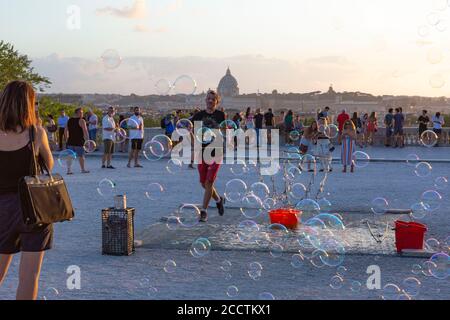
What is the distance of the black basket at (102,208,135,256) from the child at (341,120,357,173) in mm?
9783

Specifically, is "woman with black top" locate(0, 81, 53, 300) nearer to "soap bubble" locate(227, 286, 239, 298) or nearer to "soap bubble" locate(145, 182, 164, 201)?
"soap bubble" locate(227, 286, 239, 298)

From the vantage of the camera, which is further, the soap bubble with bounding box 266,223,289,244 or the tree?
the tree

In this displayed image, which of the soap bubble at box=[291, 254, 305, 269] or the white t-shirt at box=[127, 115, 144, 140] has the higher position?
the white t-shirt at box=[127, 115, 144, 140]

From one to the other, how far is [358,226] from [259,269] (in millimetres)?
2879

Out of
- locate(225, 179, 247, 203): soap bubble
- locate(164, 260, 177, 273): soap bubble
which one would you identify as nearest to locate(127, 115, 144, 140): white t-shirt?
locate(225, 179, 247, 203): soap bubble

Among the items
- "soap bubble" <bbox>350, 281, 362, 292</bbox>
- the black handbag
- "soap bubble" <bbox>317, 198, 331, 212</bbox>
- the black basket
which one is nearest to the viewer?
the black handbag

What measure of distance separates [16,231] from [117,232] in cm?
266

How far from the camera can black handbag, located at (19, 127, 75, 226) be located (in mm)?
4102

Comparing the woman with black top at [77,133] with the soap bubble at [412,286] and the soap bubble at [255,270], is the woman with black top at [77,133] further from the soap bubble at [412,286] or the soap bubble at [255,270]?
the soap bubble at [412,286]

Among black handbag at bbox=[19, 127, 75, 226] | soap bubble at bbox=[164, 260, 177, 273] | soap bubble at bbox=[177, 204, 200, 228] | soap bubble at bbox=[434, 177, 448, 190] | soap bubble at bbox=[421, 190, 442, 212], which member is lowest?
soap bubble at bbox=[434, 177, 448, 190]

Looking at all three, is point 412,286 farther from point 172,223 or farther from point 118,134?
point 118,134

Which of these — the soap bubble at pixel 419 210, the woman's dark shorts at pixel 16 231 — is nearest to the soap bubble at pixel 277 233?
the soap bubble at pixel 419 210

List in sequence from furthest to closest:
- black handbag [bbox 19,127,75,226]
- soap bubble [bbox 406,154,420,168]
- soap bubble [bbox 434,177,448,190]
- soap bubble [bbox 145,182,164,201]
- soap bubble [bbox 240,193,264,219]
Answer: soap bubble [bbox 406,154,420,168] < soap bubble [bbox 434,177,448,190] < soap bubble [bbox 145,182,164,201] < soap bubble [bbox 240,193,264,219] < black handbag [bbox 19,127,75,226]

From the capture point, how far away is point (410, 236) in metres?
7.10
